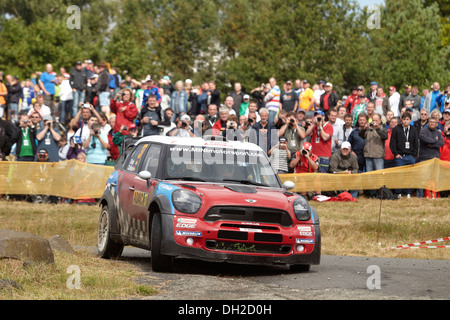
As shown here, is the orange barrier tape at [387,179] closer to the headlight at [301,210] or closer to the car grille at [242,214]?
the headlight at [301,210]

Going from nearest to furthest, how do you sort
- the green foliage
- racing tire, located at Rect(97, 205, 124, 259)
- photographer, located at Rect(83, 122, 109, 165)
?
racing tire, located at Rect(97, 205, 124, 259)
photographer, located at Rect(83, 122, 109, 165)
the green foliage

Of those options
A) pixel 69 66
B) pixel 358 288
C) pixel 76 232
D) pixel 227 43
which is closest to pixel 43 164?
pixel 76 232

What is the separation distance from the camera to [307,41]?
181 ft

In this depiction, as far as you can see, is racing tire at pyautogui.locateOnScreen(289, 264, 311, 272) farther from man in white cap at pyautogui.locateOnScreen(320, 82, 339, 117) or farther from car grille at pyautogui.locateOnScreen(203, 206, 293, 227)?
man in white cap at pyautogui.locateOnScreen(320, 82, 339, 117)

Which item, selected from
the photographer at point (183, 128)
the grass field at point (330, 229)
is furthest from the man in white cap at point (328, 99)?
the photographer at point (183, 128)

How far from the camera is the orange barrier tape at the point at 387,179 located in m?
20.5

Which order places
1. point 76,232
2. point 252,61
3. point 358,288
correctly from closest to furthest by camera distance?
point 358,288, point 76,232, point 252,61

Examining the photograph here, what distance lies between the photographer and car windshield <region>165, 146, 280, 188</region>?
1209 cm

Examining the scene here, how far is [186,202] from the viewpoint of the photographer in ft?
36.4

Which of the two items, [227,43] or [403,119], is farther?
[227,43]

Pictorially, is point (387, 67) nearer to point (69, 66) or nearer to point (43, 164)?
point (69, 66)

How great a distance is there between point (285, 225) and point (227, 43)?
67047 mm

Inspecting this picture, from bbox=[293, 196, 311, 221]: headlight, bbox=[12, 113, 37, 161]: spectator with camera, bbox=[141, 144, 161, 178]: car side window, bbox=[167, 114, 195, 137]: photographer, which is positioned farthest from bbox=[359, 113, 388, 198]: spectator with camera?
bbox=[293, 196, 311, 221]: headlight

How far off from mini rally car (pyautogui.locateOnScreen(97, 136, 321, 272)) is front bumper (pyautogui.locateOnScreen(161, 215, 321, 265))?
13mm
